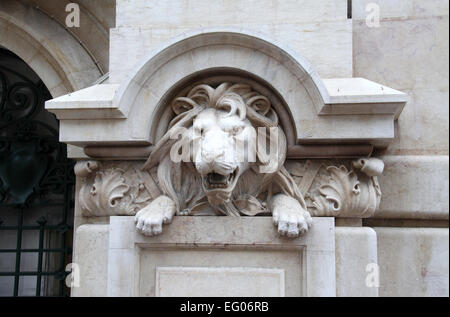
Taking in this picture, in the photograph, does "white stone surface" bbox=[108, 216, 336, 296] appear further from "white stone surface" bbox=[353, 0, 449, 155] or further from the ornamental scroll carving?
"white stone surface" bbox=[353, 0, 449, 155]

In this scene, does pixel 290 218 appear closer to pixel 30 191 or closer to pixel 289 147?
pixel 289 147

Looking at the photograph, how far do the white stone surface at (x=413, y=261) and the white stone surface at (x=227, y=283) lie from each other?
0.84 meters

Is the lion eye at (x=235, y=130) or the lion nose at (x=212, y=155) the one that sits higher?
the lion eye at (x=235, y=130)

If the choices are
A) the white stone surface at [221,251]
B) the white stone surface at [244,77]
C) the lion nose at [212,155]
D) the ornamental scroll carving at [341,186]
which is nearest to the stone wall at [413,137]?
the ornamental scroll carving at [341,186]

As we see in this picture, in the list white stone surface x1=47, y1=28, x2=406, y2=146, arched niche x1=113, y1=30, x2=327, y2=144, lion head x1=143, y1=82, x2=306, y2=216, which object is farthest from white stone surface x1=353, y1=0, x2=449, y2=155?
lion head x1=143, y1=82, x2=306, y2=216

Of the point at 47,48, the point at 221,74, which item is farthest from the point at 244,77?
the point at 47,48

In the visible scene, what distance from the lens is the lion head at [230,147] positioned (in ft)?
10.7

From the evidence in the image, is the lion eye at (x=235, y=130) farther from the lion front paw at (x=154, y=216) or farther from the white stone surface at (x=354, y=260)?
the white stone surface at (x=354, y=260)

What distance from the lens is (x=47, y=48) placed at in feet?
15.6

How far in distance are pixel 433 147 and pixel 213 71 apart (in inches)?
68.7

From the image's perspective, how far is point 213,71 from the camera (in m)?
3.44

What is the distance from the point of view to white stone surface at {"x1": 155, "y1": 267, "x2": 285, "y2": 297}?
334 cm

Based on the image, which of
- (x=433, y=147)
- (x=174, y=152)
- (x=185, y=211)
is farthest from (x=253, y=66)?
(x=433, y=147)

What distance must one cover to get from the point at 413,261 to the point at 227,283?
1.38 metres
